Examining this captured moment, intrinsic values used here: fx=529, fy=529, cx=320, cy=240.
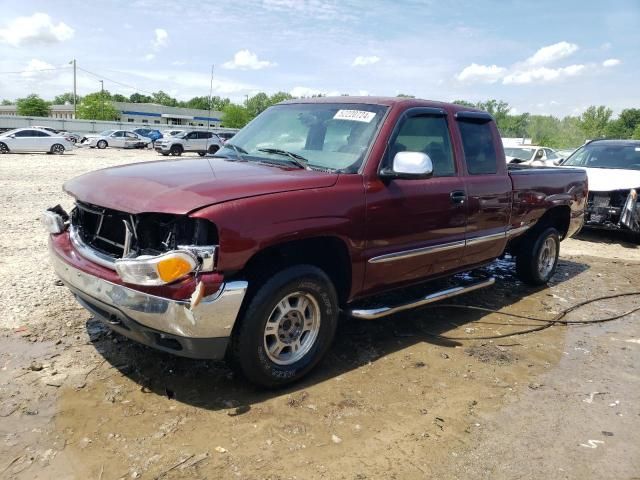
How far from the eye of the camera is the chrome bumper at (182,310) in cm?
294

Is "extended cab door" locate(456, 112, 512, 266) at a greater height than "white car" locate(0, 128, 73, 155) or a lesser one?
greater

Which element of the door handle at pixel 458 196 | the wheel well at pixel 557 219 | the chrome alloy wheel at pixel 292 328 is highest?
the door handle at pixel 458 196

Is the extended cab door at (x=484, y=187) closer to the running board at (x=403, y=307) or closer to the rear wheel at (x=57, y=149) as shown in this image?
the running board at (x=403, y=307)

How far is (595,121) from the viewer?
220ft

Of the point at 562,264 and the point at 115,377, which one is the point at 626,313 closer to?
the point at 562,264

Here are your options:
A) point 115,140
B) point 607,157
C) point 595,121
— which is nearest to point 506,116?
point 595,121

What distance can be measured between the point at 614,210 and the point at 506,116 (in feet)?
402

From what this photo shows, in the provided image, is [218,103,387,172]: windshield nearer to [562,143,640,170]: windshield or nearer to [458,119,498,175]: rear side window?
[458,119,498,175]: rear side window

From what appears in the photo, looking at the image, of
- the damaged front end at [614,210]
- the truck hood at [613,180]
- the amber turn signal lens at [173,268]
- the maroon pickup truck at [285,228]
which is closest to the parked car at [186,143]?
the truck hood at [613,180]

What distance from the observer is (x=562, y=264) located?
7898 millimetres

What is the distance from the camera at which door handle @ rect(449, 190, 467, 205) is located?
448 centimetres

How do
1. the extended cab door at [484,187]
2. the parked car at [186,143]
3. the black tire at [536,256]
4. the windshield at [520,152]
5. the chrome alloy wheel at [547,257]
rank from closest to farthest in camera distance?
the extended cab door at [484,187]
the black tire at [536,256]
the chrome alloy wheel at [547,257]
the windshield at [520,152]
the parked car at [186,143]

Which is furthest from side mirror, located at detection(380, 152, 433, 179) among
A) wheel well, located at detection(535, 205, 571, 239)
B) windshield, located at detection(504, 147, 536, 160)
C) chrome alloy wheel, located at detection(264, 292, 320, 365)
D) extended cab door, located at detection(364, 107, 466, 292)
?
windshield, located at detection(504, 147, 536, 160)

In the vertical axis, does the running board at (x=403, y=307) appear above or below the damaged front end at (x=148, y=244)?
below
